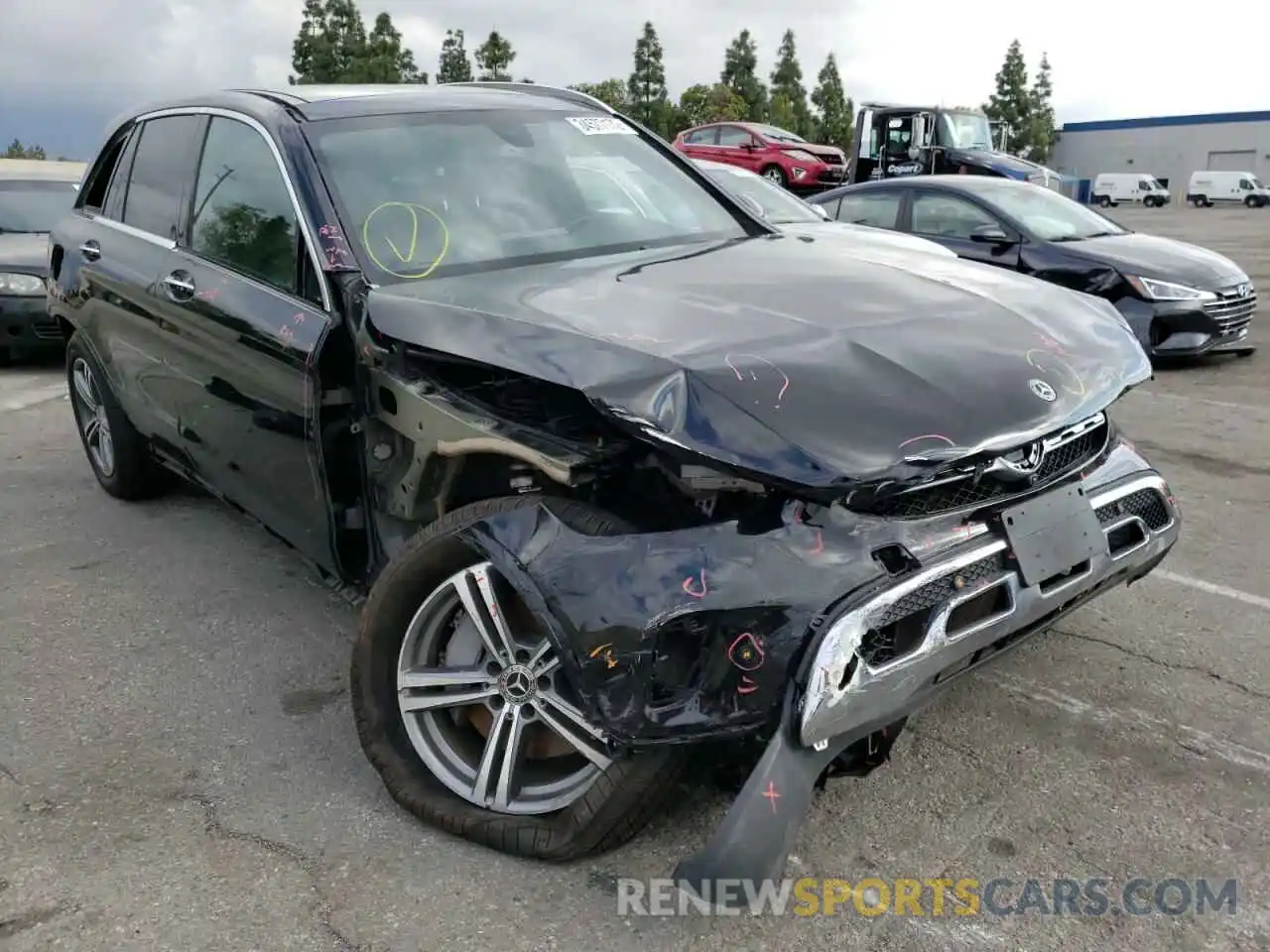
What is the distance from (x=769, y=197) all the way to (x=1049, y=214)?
2883 millimetres

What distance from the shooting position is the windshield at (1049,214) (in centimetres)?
915

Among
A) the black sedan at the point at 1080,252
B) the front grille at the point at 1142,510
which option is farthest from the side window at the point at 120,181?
the black sedan at the point at 1080,252

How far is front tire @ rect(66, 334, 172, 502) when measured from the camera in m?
5.03

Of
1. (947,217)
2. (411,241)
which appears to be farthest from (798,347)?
(947,217)

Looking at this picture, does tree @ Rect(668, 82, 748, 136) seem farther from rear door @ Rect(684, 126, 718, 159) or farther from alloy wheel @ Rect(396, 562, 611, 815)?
alloy wheel @ Rect(396, 562, 611, 815)

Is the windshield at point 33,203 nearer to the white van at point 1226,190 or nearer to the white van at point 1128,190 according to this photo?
the white van at point 1226,190

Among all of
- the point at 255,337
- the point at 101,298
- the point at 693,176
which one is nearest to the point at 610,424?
the point at 255,337

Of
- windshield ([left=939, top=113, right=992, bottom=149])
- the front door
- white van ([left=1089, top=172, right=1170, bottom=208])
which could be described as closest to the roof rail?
the front door

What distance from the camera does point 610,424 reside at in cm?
254

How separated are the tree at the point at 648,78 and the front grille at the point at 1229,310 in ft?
199

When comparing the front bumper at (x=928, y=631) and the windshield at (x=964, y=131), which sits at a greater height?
the windshield at (x=964, y=131)

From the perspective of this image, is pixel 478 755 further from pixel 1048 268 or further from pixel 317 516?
pixel 1048 268

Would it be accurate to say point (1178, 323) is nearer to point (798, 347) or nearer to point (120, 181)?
point (798, 347)

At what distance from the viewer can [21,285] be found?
905cm
